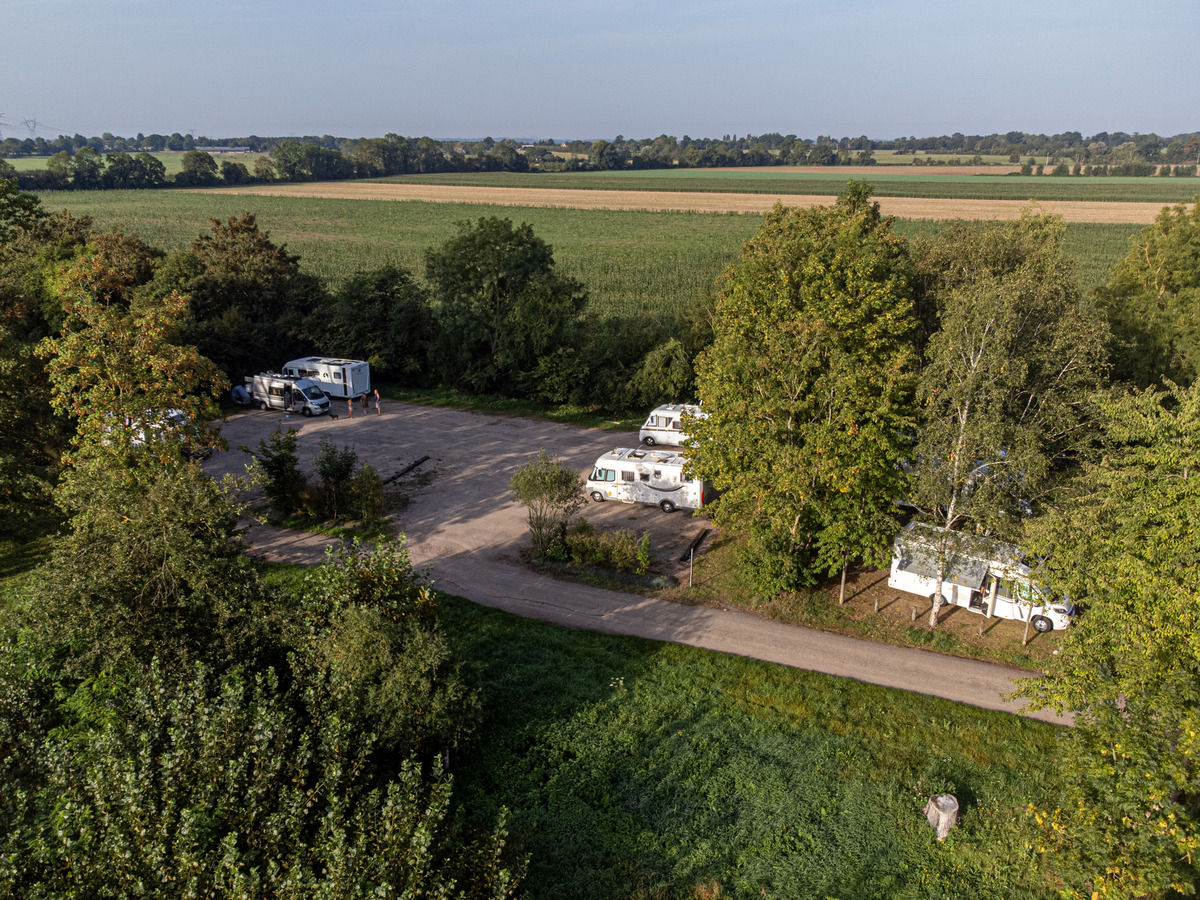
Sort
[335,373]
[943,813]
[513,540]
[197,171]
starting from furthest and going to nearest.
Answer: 1. [197,171]
2. [335,373]
3. [513,540]
4. [943,813]

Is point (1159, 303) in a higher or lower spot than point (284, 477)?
higher

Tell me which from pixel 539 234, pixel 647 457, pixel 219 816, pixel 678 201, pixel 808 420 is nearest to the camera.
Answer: pixel 219 816

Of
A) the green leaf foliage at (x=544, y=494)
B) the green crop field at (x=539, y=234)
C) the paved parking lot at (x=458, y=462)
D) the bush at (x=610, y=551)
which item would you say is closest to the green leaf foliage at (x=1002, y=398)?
the bush at (x=610, y=551)

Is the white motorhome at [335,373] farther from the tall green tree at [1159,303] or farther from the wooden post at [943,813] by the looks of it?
the tall green tree at [1159,303]

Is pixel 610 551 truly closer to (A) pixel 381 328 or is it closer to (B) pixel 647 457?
(B) pixel 647 457

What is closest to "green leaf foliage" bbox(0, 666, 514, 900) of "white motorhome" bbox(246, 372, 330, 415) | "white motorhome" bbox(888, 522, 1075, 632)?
"white motorhome" bbox(888, 522, 1075, 632)

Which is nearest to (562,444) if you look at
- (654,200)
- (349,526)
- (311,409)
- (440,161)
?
(349,526)

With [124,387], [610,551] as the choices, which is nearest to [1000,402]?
[610,551]
